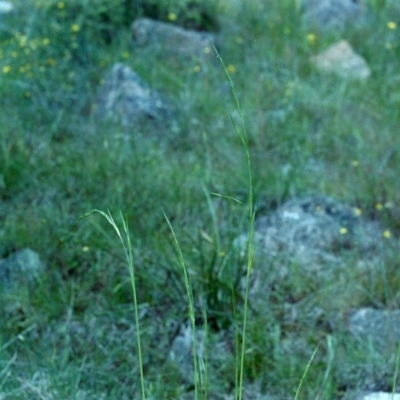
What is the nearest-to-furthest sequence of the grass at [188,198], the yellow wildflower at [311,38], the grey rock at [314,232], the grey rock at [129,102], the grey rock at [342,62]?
the grass at [188,198] < the grey rock at [314,232] < the grey rock at [129,102] < the grey rock at [342,62] < the yellow wildflower at [311,38]

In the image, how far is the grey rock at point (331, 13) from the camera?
5.64 metres

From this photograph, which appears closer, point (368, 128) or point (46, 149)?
point (46, 149)

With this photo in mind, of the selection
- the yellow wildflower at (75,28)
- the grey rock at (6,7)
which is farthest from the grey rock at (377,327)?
the grey rock at (6,7)

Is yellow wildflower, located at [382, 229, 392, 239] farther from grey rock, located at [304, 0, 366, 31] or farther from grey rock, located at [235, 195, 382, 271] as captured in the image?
grey rock, located at [304, 0, 366, 31]

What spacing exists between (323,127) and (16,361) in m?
2.25

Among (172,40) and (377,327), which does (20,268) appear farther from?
(172,40)

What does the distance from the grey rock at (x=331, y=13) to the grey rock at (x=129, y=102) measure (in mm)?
1426

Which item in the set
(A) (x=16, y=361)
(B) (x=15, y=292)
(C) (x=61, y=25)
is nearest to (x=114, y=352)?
(A) (x=16, y=361)

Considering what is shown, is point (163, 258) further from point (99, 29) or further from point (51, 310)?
point (99, 29)

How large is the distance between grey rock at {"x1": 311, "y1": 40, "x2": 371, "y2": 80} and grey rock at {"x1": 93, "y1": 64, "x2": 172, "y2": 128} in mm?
1038

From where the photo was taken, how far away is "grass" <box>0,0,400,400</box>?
2941 mm

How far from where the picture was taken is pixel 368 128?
4477 mm

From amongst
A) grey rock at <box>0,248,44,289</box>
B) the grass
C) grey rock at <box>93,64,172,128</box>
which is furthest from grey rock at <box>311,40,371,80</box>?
grey rock at <box>0,248,44,289</box>

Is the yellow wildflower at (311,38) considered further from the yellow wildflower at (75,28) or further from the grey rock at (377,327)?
the grey rock at (377,327)
